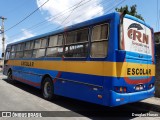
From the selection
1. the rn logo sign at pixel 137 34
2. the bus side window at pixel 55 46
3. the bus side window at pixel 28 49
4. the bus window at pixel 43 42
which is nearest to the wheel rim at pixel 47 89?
the bus side window at pixel 55 46

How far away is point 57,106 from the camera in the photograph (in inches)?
345

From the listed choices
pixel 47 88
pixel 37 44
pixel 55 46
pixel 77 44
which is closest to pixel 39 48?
pixel 37 44

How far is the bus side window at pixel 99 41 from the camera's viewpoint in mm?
6834

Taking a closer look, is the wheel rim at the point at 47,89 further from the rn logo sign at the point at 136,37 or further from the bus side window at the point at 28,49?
the rn logo sign at the point at 136,37

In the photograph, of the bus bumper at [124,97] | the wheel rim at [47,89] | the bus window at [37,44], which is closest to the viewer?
the bus bumper at [124,97]

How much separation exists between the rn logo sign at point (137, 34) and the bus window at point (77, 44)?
1447 mm

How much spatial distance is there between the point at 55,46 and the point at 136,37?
357 cm

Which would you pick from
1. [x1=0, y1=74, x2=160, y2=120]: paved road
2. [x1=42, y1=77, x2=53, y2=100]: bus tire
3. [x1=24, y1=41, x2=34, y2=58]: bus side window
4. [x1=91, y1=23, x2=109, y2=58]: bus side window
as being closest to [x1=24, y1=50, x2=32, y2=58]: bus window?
[x1=24, y1=41, x2=34, y2=58]: bus side window

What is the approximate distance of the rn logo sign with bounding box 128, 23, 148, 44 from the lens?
7.12m

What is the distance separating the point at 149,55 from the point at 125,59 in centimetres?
175

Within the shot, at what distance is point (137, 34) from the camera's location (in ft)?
24.4

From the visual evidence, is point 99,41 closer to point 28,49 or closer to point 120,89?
point 120,89

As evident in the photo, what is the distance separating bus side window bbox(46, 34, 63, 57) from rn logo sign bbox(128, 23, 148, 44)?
9.85 ft

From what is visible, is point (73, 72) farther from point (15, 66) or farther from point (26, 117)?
point (15, 66)
